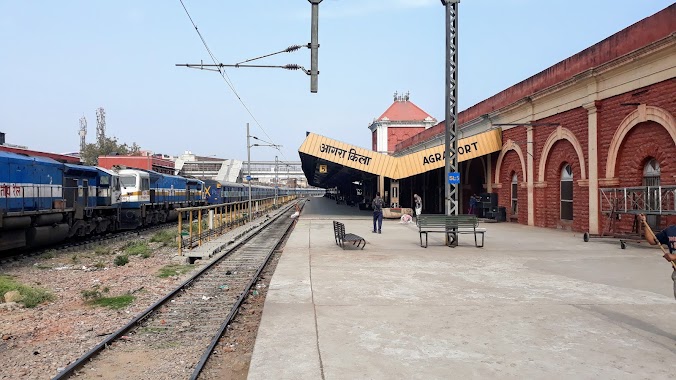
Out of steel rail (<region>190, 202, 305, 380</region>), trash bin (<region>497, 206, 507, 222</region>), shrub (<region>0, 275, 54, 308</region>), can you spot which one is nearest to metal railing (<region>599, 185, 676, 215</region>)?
trash bin (<region>497, 206, 507, 222</region>)

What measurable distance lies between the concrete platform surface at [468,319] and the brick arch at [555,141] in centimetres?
780

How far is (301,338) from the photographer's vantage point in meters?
5.88

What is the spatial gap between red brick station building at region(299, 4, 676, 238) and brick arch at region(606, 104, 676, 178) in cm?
3

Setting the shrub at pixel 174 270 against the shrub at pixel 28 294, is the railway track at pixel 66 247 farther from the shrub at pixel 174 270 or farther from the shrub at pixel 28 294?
the shrub at pixel 28 294

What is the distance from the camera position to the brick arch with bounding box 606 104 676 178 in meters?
15.0

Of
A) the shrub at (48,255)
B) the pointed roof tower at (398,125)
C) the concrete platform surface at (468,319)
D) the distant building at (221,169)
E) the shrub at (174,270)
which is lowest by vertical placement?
the shrub at (174,270)

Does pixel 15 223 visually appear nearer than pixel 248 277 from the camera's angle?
No

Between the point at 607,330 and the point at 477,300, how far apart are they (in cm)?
203

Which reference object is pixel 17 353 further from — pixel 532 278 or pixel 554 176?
pixel 554 176

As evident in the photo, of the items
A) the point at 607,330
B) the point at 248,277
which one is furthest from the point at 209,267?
the point at 607,330

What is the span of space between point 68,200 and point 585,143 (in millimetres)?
19452

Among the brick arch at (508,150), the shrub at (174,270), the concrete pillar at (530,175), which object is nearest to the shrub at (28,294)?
the shrub at (174,270)

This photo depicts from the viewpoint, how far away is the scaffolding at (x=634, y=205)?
14.5m

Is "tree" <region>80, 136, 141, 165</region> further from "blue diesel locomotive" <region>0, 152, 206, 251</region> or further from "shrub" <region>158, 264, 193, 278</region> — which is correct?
"shrub" <region>158, 264, 193, 278</region>
